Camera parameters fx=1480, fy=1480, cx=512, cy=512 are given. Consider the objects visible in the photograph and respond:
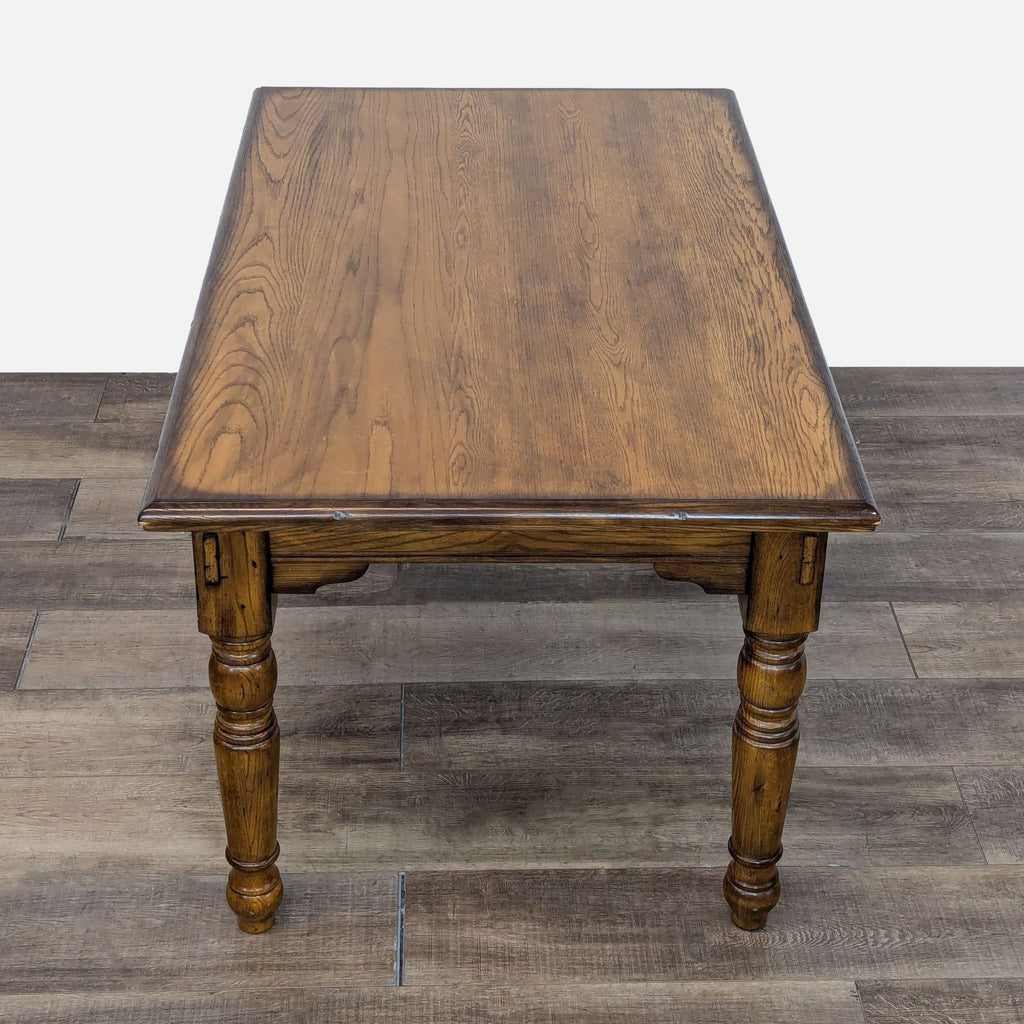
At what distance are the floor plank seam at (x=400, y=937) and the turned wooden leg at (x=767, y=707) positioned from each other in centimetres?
46

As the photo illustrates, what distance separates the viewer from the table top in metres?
1.70

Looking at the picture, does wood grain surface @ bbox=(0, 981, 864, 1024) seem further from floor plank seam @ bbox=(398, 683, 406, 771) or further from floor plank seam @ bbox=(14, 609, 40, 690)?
floor plank seam @ bbox=(14, 609, 40, 690)

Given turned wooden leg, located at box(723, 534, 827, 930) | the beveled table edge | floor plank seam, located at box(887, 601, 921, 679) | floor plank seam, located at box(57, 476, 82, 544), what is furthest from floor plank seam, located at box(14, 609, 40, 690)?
floor plank seam, located at box(887, 601, 921, 679)

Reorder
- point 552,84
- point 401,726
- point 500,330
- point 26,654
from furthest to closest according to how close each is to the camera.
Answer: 1. point 552,84
2. point 26,654
3. point 401,726
4. point 500,330

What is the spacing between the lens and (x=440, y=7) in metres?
3.22

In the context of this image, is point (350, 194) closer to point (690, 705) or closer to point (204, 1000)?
point (690, 705)

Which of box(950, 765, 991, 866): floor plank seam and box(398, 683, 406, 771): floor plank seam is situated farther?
box(398, 683, 406, 771): floor plank seam

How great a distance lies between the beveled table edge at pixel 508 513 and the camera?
165 centimetres

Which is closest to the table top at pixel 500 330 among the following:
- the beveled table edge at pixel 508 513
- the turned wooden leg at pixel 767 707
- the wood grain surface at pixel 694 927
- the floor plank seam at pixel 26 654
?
the beveled table edge at pixel 508 513

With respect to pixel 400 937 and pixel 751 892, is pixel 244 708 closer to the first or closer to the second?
pixel 400 937

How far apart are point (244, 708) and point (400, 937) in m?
0.45

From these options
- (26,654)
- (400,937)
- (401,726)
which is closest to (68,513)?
(26,654)

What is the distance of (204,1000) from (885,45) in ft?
8.14

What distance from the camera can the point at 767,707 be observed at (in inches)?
74.2
